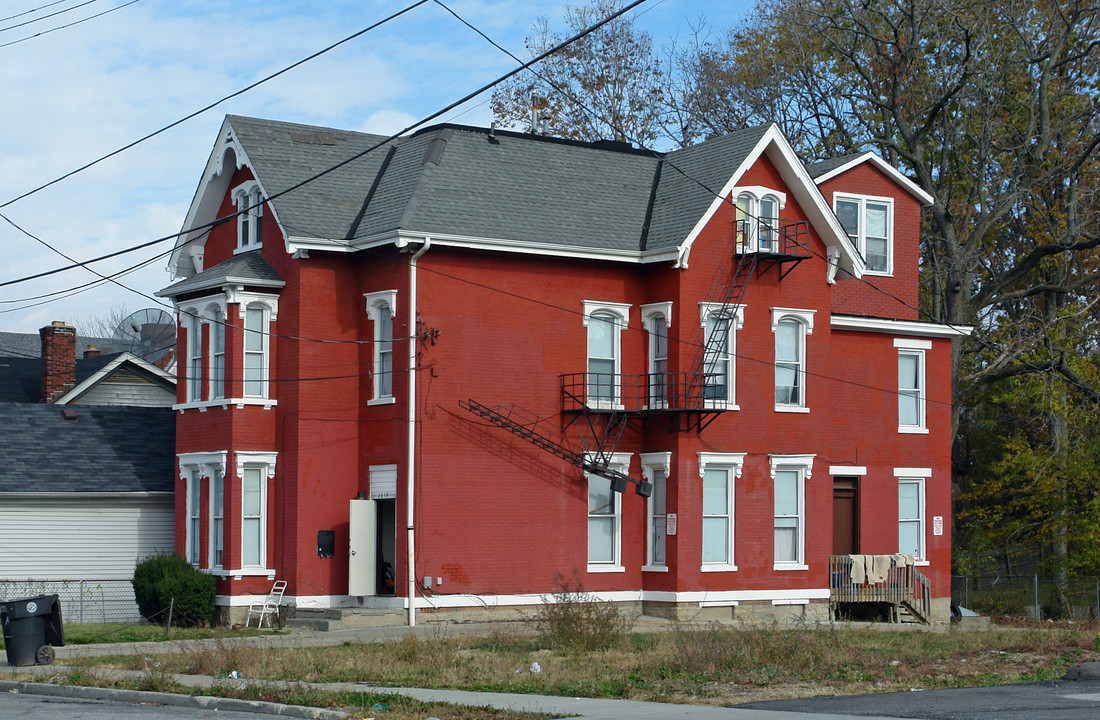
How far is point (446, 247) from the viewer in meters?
29.5

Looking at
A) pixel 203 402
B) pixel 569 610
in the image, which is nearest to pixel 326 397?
pixel 203 402

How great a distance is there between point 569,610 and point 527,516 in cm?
798

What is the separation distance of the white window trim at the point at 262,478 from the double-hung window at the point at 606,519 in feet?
22.5

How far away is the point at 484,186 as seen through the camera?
31156mm

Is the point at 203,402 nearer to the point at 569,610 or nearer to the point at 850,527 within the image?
the point at 569,610

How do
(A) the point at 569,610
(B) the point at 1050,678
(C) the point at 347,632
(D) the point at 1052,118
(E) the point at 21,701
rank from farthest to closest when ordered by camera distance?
(D) the point at 1052,118
(C) the point at 347,632
(A) the point at 569,610
(B) the point at 1050,678
(E) the point at 21,701

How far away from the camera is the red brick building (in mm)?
29547

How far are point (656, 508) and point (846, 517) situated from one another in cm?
534

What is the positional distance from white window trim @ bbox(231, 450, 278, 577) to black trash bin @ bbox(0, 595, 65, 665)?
28.6 ft

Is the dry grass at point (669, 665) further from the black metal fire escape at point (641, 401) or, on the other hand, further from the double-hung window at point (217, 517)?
the double-hung window at point (217, 517)

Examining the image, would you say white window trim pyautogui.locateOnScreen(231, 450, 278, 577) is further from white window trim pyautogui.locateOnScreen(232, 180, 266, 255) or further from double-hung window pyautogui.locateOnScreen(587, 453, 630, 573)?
double-hung window pyautogui.locateOnScreen(587, 453, 630, 573)

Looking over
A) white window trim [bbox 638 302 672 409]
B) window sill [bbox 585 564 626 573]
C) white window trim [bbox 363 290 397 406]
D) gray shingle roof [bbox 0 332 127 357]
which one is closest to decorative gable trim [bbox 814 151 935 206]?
white window trim [bbox 638 302 672 409]

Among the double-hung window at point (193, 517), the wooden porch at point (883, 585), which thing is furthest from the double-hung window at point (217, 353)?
the wooden porch at point (883, 585)

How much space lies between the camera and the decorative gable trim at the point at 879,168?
34.9 metres
